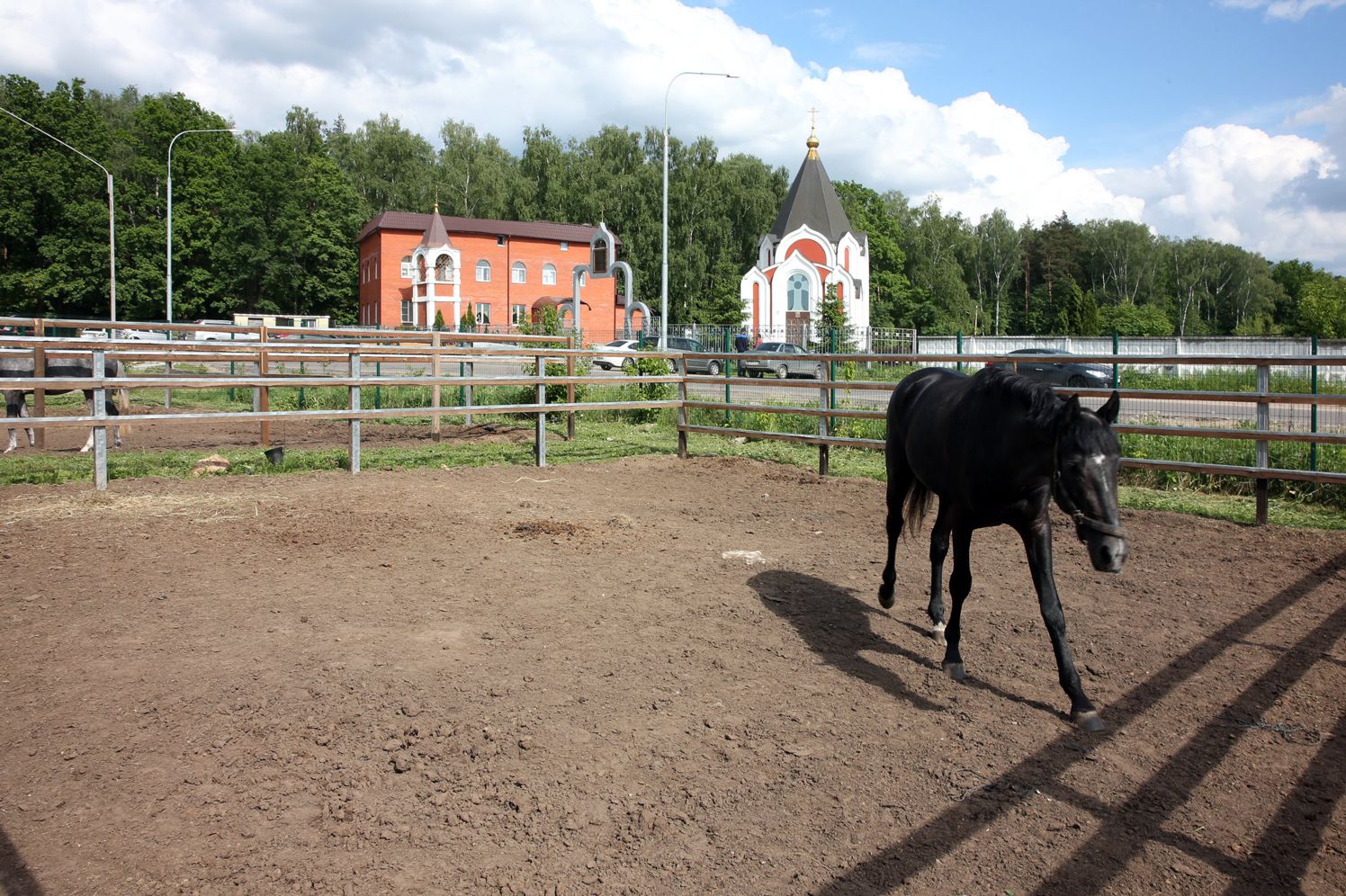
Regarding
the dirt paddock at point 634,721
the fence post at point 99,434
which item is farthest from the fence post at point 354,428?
the dirt paddock at point 634,721

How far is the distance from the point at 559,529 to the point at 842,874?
4.82 m

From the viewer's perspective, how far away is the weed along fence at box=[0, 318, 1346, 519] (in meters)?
8.11

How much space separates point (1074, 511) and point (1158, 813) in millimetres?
1246

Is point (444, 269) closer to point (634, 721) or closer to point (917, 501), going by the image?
point (917, 501)

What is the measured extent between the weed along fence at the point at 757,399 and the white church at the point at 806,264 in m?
37.4

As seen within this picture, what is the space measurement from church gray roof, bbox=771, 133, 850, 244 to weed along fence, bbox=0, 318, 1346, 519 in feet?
149

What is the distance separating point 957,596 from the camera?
4.45 m

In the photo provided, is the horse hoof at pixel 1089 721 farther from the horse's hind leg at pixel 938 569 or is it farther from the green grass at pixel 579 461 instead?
the green grass at pixel 579 461

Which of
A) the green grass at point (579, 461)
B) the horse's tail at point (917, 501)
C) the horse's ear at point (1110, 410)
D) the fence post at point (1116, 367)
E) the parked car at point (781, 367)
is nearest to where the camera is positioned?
the horse's ear at point (1110, 410)

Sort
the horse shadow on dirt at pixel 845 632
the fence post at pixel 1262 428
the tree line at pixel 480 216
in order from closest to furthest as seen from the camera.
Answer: the horse shadow on dirt at pixel 845 632, the fence post at pixel 1262 428, the tree line at pixel 480 216

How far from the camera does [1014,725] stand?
12.4 feet

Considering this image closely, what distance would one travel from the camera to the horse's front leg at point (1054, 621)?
3.80 meters

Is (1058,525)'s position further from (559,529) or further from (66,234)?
(66,234)

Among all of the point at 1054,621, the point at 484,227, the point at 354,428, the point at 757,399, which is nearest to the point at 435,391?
the point at 354,428
